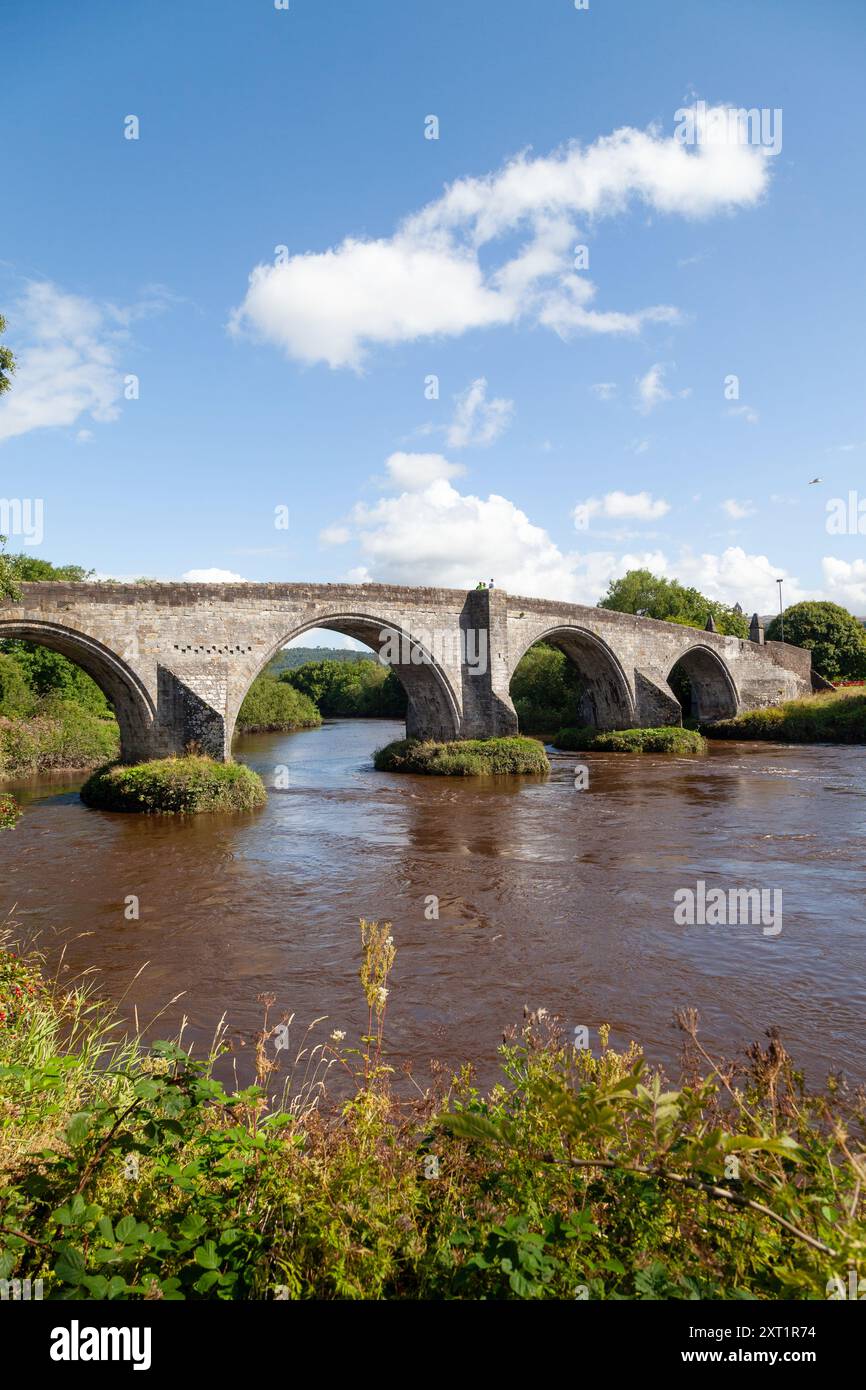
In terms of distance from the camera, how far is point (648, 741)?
29.7m

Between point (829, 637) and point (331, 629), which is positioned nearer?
point (331, 629)

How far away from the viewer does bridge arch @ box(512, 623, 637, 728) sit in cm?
3098

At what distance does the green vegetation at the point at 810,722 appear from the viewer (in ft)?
106

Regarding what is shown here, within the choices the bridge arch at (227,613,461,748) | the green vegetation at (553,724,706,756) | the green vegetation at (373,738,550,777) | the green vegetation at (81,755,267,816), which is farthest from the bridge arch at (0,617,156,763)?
the green vegetation at (553,724,706,756)

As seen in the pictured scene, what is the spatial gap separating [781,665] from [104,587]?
3829cm

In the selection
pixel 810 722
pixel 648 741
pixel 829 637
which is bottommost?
pixel 648 741

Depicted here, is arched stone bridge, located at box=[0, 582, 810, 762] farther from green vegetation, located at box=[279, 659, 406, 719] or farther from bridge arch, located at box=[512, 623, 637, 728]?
green vegetation, located at box=[279, 659, 406, 719]

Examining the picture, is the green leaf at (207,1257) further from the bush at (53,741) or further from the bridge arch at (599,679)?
the bridge arch at (599,679)

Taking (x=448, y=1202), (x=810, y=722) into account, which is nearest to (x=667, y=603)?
(x=810, y=722)

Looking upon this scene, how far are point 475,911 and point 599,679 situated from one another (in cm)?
2512

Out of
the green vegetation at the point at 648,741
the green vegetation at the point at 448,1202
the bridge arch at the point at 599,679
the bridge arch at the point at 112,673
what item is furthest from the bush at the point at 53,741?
the green vegetation at the point at 448,1202

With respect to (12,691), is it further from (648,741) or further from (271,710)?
(648,741)

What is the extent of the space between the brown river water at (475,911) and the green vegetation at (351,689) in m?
43.2

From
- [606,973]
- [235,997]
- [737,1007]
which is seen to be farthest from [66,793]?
[737,1007]
